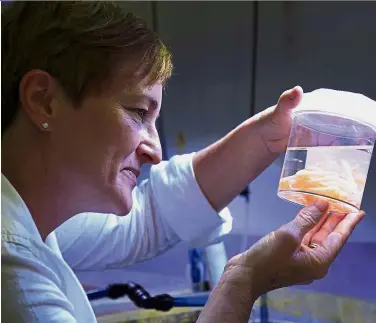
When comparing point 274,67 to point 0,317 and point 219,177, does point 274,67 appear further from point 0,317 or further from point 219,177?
point 0,317

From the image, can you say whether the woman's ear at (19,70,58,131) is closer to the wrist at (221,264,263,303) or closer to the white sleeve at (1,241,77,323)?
the white sleeve at (1,241,77,323)

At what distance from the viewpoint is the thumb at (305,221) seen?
67cm

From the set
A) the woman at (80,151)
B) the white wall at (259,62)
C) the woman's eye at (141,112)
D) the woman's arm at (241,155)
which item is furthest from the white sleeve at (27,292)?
the white wall at (259,62)

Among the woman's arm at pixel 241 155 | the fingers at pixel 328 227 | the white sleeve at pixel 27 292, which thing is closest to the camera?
the white sleeve at pixel 27 292

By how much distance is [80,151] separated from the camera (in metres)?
0.74

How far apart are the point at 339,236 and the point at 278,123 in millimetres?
203

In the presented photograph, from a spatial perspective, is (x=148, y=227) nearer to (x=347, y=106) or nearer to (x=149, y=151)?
(x=149, y=151)

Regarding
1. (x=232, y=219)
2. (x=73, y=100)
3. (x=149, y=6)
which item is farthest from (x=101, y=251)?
(x=149, y=6)

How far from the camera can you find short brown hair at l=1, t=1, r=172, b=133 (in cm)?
71

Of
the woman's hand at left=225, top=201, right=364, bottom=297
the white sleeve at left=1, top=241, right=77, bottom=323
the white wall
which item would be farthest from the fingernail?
the white sleeve at left=1, top=241, right=77, bottom=323

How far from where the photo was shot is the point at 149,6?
1.03 meters

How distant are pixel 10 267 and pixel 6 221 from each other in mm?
58

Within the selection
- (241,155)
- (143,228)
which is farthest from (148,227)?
(241,155)

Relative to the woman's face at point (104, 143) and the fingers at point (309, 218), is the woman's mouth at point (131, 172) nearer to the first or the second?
the woman's face at point (104, 143)
